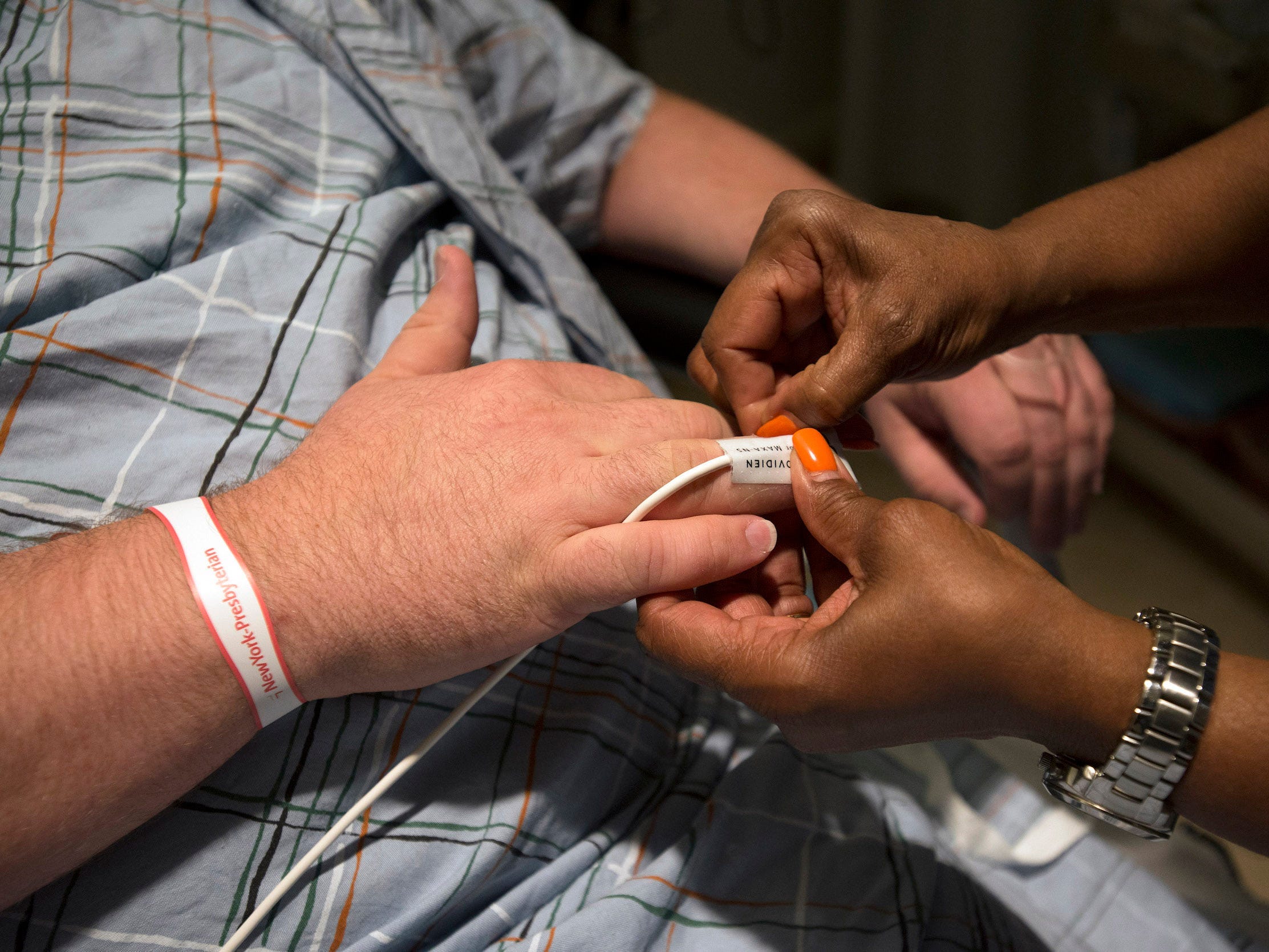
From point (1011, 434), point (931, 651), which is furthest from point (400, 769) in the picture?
point (1011, 434)

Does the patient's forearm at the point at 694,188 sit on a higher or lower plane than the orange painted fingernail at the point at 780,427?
higher

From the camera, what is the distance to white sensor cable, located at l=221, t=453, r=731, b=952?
631 mm

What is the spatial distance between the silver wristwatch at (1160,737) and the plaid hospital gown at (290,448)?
0.25 m

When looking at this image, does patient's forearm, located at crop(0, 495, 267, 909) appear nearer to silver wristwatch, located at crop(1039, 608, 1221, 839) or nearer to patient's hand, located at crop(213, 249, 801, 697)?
patient's hand, located at crop(213, 249, 801, 697)

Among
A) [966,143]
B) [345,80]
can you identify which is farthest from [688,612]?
[966,143]

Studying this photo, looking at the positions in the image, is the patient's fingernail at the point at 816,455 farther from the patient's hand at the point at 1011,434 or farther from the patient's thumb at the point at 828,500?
the patient's hand at the point at 1011,434

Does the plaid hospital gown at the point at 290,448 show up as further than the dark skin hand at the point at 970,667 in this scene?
Yes

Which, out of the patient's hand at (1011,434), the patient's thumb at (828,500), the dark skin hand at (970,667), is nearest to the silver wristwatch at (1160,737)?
the dark skin hand at (970,667)

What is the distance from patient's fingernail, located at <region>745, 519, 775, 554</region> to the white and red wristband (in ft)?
1.23

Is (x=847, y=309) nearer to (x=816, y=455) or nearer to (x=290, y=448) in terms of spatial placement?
(x=816, y=455)

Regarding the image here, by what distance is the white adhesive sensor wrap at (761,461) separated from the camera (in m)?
0.69

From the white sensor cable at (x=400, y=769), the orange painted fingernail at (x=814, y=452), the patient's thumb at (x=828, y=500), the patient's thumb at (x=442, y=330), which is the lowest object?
the white sensor cable at (x=400, y=769)

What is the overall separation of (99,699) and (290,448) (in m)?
0.27

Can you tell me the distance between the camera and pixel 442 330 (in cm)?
80
